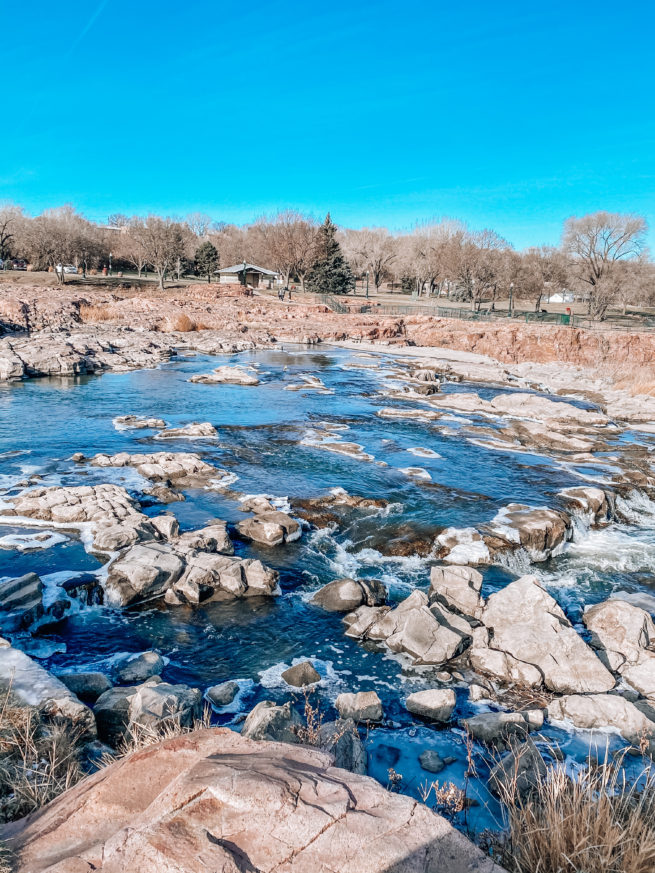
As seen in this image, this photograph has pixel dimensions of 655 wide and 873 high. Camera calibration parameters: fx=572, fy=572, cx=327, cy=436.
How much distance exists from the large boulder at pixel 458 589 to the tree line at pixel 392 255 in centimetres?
5141

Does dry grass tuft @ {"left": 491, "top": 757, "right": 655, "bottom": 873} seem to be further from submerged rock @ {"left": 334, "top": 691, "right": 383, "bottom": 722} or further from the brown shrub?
submerged rock @ {"left": 334, "top": 691, "right": 383, "bottom": 722}

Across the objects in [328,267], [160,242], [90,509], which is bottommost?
[90,509]

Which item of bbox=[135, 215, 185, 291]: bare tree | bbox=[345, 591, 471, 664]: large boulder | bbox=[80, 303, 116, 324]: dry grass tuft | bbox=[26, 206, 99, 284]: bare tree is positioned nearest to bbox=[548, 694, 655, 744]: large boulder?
bbox=[345, 591, 471, 664]: large boulder

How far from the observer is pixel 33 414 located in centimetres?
2141

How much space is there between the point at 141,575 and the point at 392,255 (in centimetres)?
8114

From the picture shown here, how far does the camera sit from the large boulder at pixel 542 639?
25.2 ft

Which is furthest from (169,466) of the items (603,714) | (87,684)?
(603,714)

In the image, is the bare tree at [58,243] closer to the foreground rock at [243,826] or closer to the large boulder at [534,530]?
the large boulder at [534,530]

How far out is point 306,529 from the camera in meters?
12.5

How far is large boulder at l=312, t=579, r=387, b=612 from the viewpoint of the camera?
378 inches

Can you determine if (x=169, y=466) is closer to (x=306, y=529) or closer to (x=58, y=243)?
(x=306, y=529)

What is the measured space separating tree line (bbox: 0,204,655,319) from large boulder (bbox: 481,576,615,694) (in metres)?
52.2

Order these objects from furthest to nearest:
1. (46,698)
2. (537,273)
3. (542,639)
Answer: (537,273), (542,639), (46,698)

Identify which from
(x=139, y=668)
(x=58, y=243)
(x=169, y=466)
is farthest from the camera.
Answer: (x=58, y=243)
